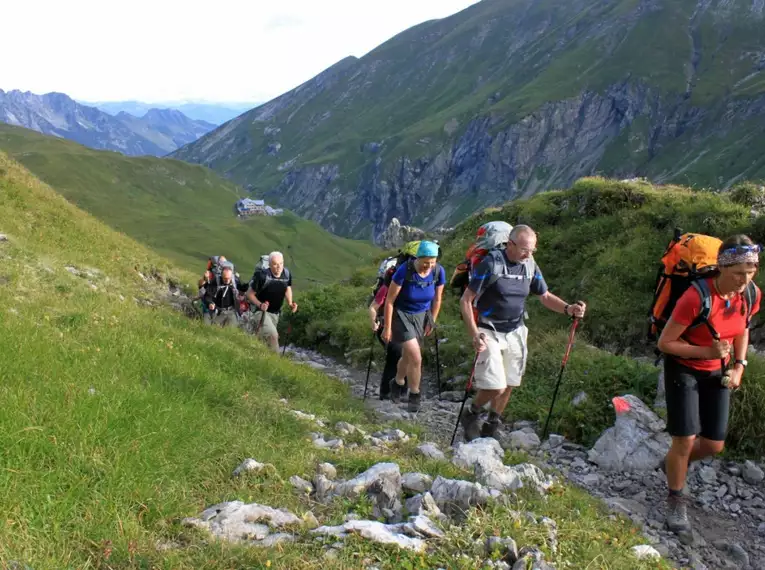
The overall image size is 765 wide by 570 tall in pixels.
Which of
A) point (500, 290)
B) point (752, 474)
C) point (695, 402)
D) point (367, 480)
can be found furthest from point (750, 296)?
point (367, 480)

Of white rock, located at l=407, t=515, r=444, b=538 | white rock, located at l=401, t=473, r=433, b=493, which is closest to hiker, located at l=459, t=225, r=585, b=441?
white rock, located at l=401, t=473, r=433, b=493

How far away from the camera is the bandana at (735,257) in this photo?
16.8 ft

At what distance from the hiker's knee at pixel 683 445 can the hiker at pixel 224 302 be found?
1086 cm

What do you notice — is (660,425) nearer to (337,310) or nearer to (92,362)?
(92,362)

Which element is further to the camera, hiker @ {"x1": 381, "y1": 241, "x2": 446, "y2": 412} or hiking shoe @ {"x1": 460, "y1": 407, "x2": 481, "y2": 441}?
hiker @ {"x1": 381, "y1": 241, "x2": 446, "y2": 412}

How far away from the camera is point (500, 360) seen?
733 centimetres

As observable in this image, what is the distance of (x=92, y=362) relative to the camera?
6.11m

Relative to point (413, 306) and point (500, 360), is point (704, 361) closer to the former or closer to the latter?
point (500, 360)

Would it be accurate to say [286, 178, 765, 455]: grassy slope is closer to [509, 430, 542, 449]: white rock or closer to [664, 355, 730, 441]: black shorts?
[509, 430, 542, 449]: white rock

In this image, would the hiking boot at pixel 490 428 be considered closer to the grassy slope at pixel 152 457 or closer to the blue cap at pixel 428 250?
the grassy slope at pixel 152 457

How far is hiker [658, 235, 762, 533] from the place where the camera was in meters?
5.43

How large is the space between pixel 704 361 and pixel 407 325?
465 centimetres

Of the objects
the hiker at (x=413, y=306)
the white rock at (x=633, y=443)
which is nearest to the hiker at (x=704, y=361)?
the white rock at (x=633, y=443)

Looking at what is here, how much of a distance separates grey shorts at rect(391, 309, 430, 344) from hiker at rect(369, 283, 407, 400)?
1.23 ft
